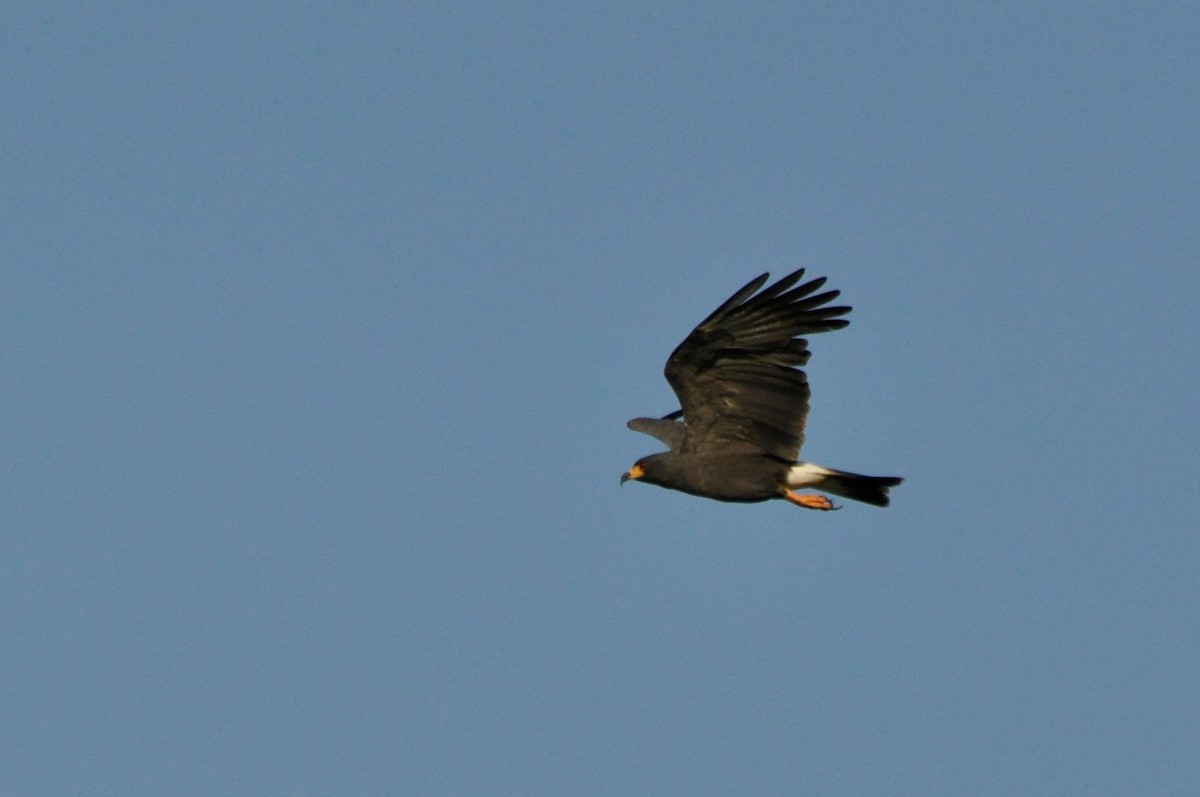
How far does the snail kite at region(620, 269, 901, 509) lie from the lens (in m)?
16.8

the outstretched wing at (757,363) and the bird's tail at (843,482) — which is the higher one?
the outstretched wing at (757,363)

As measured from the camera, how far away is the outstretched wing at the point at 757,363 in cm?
1677

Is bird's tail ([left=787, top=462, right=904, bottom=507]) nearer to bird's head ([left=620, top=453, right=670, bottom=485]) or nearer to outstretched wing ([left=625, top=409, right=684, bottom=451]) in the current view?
bird's head ([left=620, top=453, right=670, bottom=485])

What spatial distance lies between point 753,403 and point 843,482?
1014mm

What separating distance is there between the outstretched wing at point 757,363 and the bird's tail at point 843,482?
7.2 inches

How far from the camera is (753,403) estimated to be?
17.1 meters

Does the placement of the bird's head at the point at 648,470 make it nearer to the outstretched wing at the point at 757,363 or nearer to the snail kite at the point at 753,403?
the snail kite at the point at 753,403

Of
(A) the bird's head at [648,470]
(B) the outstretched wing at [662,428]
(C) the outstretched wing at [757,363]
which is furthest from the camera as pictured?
(B) the outstretched wing at [662,428]

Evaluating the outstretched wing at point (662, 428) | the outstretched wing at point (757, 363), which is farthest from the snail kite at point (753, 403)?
the outstretched wing at point (662, 428)

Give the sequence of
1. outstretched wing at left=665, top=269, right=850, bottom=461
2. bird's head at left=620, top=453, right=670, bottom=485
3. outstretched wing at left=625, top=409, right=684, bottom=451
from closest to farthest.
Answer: outstretched wing at left=665, top=269, right=850, bottom=461 → bird's head at left=620, top=453, right=670, bottom=485 → outstretched wing at left=625, top=409, right=684, bottom=451

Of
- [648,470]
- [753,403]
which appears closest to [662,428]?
[648,470]

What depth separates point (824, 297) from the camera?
16.8 meters

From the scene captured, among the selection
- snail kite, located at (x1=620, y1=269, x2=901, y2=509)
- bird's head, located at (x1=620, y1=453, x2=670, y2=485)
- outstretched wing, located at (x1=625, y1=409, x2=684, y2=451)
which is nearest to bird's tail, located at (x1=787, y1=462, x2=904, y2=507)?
snail kite, located at (x1=620, y1=269, x2=901, y2=509)

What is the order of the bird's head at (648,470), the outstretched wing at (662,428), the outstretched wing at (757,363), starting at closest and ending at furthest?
1. the outstretched wing at (757,363)
2. the bird's head at (648,470)
3. the outstretched wing at (662,428)
